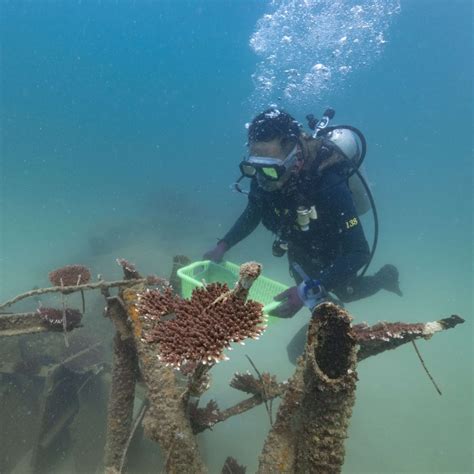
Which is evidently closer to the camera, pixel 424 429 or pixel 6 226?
pixel 424 429

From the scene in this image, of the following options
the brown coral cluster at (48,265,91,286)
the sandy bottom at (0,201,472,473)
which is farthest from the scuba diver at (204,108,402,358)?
the sandy bottom at (0,201,472,473)

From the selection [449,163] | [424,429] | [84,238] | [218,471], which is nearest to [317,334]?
[218,471]

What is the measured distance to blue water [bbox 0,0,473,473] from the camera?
427 inches

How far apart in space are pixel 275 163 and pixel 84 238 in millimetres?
23725

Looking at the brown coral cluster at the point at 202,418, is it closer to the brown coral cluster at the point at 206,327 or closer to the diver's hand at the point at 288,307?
the brown coral cluster at the point at 206,327

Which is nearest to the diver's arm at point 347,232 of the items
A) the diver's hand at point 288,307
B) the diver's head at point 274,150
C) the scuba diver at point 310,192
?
the scuba diver at point 310,192

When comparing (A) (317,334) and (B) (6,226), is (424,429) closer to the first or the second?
(A) (317,334)

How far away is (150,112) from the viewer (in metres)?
139

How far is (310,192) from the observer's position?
5676mm

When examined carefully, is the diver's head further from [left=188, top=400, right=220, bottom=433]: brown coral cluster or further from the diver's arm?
[left=188, top=400, right=220, bottom=433]: brown coral cluster

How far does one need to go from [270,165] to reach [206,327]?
409 centimetres

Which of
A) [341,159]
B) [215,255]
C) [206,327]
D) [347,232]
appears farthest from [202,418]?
[341,159]

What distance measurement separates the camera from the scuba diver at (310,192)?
5.45 metres

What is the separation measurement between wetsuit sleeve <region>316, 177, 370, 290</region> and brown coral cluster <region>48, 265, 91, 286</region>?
11.1 ft
